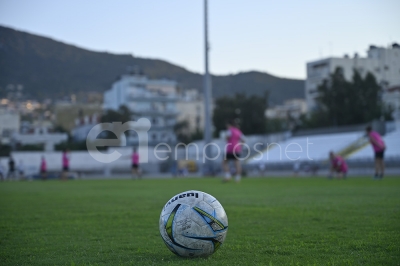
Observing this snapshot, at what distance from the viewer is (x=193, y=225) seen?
16.4ft

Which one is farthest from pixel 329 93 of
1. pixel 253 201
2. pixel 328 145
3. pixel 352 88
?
pixel 253 201

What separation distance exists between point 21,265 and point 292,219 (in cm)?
434

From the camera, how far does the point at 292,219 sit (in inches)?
330

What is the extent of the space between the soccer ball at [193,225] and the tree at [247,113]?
78479 mm

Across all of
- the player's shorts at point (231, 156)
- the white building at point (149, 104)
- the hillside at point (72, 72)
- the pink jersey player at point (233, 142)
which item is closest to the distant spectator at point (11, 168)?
the pink jersey player at point (233, 142)

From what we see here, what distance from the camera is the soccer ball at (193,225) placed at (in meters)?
5.02

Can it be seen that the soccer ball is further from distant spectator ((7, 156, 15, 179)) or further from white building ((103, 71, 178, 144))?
white building ((103, 71, 178, 144))

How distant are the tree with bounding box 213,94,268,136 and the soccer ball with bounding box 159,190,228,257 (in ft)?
257

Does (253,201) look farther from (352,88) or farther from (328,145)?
(352,88)

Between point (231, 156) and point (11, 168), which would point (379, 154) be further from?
point (11, 168)

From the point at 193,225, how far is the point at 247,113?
80.3 metres

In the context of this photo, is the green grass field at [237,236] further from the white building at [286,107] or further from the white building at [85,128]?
the white building at [286,107]

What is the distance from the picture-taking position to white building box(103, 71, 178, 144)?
10169 centimetres

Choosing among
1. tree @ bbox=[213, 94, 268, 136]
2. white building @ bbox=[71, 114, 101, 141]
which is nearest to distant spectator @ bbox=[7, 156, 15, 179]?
tree @ bbox=[213, 94, 268, 136]
